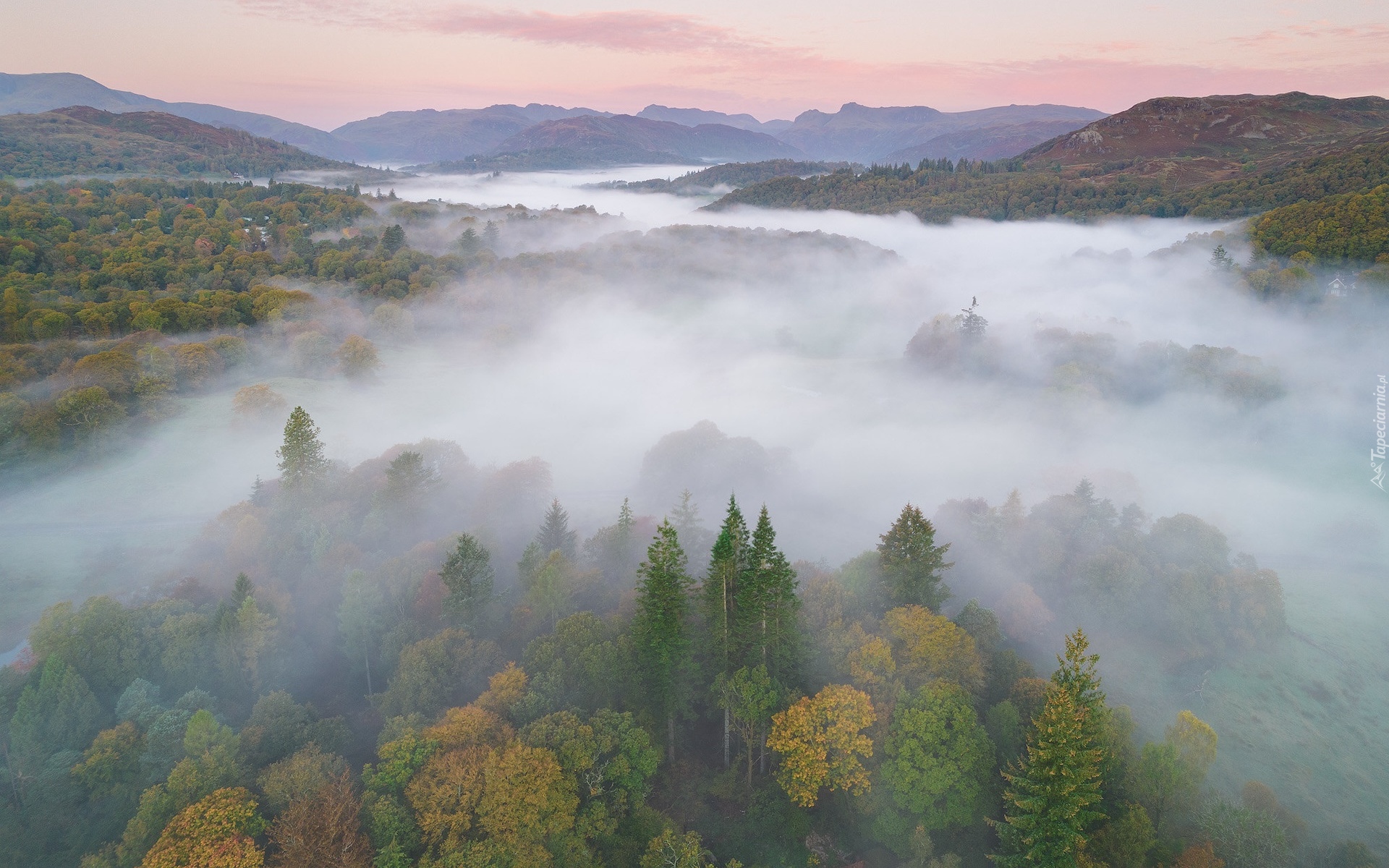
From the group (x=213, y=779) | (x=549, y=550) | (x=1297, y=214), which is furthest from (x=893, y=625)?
(x=1297, y=214)

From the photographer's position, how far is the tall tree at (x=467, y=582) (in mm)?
42031

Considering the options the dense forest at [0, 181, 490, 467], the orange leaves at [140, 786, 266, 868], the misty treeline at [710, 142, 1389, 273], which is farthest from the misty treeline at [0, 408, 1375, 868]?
the misty treeline at [710, 142, 1389, 273]

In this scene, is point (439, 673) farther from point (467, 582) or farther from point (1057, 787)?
point (1057, 787)

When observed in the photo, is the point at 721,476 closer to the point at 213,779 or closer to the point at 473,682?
the point at 473,682

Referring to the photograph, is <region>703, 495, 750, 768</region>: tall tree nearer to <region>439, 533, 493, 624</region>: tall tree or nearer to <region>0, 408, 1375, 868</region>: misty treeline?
<region>0, 408, 1375, 868</region>: misty treeline

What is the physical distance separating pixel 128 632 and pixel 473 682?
69.6 feet

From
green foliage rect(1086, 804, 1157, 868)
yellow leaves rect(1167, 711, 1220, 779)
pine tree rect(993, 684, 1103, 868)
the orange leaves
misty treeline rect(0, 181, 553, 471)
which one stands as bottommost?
green foliage rect(1086, 804, 1157, 868)

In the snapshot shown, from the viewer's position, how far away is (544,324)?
154 meters

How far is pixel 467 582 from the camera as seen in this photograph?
42438 mm

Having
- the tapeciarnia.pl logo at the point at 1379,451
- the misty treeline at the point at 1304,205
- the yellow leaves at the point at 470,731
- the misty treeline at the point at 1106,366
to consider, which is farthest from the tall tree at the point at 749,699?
the misty treeline at the point at 1304,205

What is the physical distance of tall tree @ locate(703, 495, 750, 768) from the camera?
34812mm

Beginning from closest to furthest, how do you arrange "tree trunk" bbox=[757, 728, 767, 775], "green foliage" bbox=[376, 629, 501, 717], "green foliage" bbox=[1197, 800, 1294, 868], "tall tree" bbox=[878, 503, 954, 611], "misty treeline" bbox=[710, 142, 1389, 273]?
"green foliage" bbox=[1197, 800, 1294, 868]
"tree trunk" bbox=[757, 728, 767, 775]
"green foliage" bbox=[376, 629, 501, 717]
"tall tree" bbox=[878, 503, 954, 611]
"misty treeline" bbox=[710, 142, 1389, 273]

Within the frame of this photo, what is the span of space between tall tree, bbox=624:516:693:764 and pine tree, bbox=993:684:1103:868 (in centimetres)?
1727

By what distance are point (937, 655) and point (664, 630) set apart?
15.4 metres
